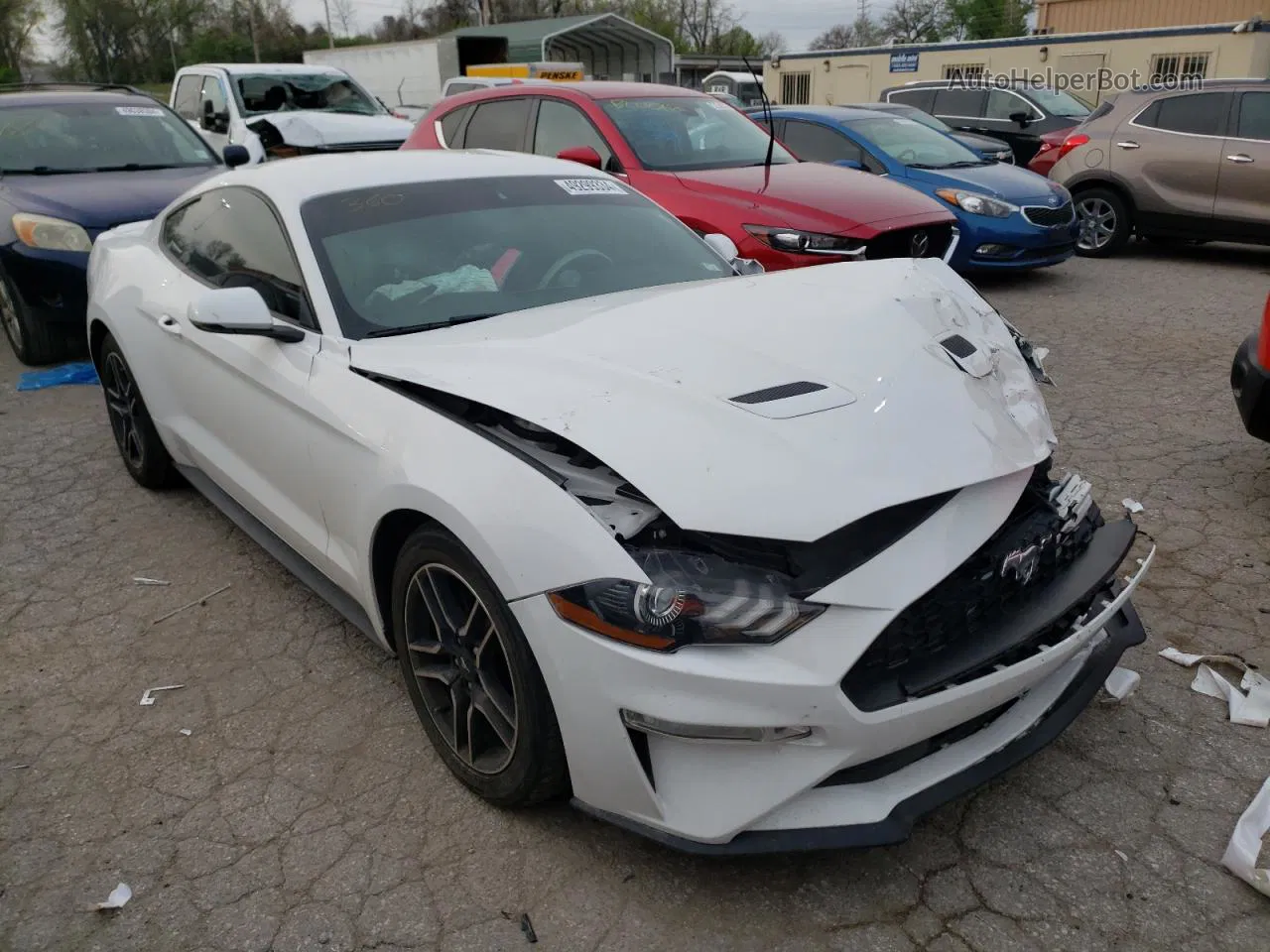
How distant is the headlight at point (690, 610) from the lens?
2064 millimetres

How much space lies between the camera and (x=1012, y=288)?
9.00 m

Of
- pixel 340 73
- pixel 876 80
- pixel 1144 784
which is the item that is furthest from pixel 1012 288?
pixel 876 80

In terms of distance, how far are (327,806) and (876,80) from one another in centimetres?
2878

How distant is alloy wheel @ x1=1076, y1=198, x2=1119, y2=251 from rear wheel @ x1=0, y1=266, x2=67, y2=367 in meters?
9.16

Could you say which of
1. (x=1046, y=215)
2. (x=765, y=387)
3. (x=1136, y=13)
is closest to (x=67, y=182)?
(x=765, y=387)

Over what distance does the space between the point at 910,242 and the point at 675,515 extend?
5.21m

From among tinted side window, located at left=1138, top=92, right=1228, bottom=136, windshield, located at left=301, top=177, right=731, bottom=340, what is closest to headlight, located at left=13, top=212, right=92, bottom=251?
windshield, located at left=301, top=177, right=731, bottom=340

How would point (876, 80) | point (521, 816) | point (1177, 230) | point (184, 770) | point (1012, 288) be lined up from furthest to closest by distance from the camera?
point (876, 80), point (1177, 230), point (1012, 288), point (184, 770), point (521, 816)

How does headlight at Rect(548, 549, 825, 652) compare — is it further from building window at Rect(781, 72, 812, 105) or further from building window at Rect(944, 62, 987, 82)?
building window at Rect(781, 72, 812, 105)

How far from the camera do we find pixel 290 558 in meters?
3.49

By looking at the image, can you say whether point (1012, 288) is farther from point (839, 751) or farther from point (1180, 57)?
point (1180, 57)

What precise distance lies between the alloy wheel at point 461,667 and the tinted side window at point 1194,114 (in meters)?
9.64

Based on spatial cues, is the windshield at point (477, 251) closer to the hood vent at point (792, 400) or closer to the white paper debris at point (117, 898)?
the hood vent at point (792, 400)

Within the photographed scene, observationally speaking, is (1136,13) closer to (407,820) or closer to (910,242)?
(910,242)
